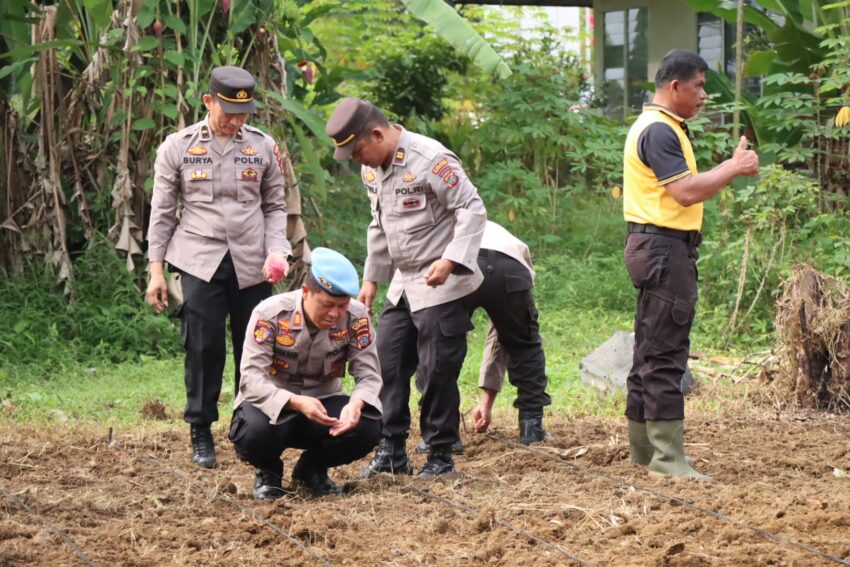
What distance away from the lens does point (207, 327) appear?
236 inches

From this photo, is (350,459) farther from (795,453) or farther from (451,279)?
(795,453)

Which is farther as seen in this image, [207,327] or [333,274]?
[207,327]

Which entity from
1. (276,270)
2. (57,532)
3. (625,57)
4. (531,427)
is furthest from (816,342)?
(625,57)

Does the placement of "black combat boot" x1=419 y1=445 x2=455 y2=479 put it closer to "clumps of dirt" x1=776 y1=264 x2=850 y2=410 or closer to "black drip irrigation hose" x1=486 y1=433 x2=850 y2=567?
"black drip irrigation hose" x1=486 y1=433 x2=850 y2=567

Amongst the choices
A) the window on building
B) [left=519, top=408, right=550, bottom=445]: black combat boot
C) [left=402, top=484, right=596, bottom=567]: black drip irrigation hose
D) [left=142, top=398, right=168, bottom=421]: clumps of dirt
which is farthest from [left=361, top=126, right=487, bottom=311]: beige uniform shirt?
the window on building

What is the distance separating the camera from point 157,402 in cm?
746

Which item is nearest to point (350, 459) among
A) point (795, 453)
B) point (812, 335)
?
point (795, 453)

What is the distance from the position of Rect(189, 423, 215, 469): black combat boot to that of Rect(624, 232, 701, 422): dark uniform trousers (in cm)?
206

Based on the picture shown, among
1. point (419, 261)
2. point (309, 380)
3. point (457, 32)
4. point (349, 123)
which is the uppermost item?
point (457, 32)

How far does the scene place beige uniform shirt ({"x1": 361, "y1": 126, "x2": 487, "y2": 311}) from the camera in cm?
540

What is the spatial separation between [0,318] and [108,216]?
122 cm

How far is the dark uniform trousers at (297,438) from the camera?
4.99 meters

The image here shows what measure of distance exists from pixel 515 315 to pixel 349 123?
1.48m

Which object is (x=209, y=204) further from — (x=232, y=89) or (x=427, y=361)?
(x=427, y=361)
